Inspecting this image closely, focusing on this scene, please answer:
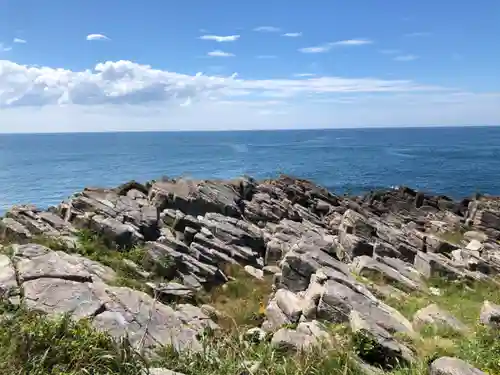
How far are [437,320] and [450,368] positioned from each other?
7317mm

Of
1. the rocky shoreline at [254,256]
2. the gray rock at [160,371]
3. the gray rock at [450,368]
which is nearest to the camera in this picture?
the gray rock at [160,371]

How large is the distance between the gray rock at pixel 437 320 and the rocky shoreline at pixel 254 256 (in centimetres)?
9

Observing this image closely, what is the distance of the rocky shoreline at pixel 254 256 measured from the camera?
1456 centimetres

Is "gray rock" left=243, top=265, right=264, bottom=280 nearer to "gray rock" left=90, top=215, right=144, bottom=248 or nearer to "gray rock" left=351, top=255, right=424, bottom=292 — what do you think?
"gray rock" left=351, top=255, right=424, bottom=292

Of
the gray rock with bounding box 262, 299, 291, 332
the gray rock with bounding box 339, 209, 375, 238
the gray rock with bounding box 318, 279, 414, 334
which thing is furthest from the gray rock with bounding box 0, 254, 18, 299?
the gray rock with bounding box 339, 209, 375, 238

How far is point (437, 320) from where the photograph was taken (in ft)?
57.3

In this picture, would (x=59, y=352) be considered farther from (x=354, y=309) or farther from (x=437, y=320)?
(x=437, y=320)

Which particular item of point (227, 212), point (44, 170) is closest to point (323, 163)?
point (44, 170)

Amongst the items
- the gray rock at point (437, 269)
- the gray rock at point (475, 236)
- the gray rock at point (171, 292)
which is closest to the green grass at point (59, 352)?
the gray rock at point (171, 292)

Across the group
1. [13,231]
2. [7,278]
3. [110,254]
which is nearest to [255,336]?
[7,278]

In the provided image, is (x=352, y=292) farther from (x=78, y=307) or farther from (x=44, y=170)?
(x=44, y=170)

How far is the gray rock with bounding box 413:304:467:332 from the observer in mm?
17163

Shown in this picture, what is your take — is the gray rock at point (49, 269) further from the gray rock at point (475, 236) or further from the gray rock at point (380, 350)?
the gray rock at point (475, 236)

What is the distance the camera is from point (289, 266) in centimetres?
2342
